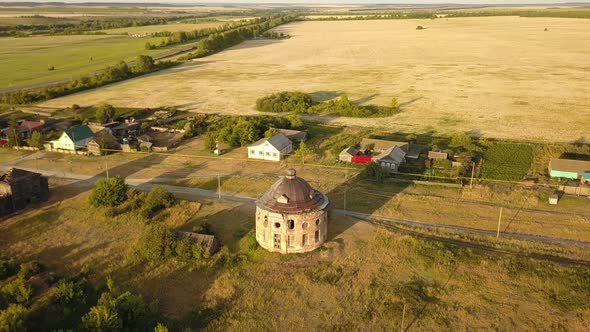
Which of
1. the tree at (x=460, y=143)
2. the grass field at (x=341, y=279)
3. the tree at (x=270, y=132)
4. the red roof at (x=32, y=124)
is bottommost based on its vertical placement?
the grass field at (x=341, y=279)

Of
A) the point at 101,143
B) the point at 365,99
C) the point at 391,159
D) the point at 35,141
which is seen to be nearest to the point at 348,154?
the point at 391,159

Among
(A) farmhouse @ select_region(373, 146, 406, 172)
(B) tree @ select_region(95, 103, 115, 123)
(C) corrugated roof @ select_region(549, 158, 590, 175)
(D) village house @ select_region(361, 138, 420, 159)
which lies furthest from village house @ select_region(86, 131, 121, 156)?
(C) corrugated roof @ select_region(549, 158, 590, 175)

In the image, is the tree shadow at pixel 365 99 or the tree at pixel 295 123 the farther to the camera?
the tree shadow at pixel 365 99

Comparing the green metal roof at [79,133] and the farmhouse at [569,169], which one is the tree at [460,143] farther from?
the green metal roof at [79,133]

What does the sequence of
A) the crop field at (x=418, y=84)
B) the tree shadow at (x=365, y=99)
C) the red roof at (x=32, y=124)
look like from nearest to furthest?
the red roof at (x=32, y=124), the crop field at (x=418, y=84), the tree shadow at (x=365, y=99)

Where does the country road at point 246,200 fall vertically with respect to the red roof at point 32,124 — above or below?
below

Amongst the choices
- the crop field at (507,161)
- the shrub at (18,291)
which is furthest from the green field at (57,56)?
the crop field at (507,161)

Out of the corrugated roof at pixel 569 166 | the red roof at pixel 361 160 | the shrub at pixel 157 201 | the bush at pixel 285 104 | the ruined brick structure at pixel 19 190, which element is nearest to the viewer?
A: the shrub at pixel 157 201

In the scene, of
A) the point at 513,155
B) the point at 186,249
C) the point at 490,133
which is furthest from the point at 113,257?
the point at 490,133
